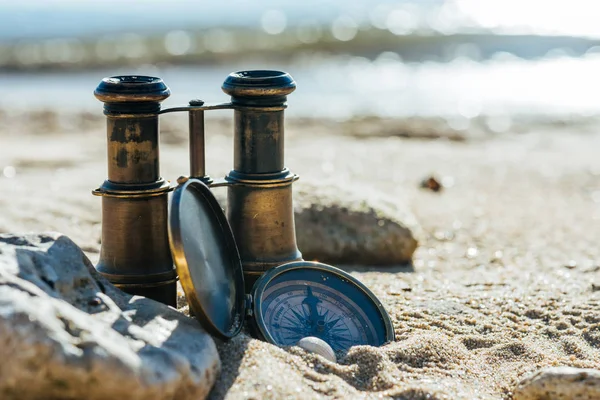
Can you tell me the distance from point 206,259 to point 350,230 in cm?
251

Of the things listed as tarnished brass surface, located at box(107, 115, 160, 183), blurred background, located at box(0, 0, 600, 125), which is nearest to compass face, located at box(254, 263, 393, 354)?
tarnished brass surface, located at box(107, 115, 160, 183)

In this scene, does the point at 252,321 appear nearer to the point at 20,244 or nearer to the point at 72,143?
the point at 20,244

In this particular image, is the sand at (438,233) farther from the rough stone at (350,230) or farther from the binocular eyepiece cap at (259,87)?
the binocular eyepiece cap at (259,87)

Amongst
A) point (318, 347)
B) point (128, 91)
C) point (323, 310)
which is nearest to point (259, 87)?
point (128, 91)

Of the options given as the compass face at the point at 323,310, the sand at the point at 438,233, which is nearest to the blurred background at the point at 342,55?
the sand at the point at 438,233

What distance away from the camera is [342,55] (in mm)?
24000

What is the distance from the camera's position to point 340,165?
9156 mm

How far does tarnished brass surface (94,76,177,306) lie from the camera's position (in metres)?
3.59

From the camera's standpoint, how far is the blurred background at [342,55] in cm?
1555

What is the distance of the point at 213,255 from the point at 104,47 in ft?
74.5

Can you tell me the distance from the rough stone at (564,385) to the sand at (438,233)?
0.21m

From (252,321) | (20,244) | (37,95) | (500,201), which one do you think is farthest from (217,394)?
(37,95)

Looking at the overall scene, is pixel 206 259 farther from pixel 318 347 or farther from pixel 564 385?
pixel 564 385

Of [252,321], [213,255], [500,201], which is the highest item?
[213,255]
